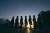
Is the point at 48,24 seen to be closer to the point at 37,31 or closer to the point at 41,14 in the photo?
the point at 41,14

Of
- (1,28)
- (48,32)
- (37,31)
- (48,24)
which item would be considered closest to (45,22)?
(48,24)

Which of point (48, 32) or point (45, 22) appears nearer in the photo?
point (48, 32)

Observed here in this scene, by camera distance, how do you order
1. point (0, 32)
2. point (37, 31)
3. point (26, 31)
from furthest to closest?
1. point (0, 32)
2. point (37, 31)
3. point (26, 31)

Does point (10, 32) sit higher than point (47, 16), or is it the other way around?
point (47, 16)

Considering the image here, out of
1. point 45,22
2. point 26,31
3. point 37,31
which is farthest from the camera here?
point 45,22

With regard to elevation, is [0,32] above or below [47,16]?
below

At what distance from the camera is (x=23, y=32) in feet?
151

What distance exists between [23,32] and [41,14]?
36.0 ft

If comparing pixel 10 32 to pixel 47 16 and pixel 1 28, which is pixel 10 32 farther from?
pixel 47 16

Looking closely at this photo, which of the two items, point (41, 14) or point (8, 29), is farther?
point (41, 14)

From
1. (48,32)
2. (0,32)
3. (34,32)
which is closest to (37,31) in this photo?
(34,32)

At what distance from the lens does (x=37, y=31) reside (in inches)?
1831

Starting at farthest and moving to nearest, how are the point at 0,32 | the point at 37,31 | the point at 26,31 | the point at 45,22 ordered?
1. the point at 45,22
2. the point at 0,32
3. the point at 37,31
4. the point at 26,31

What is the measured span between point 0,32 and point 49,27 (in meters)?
18.1
